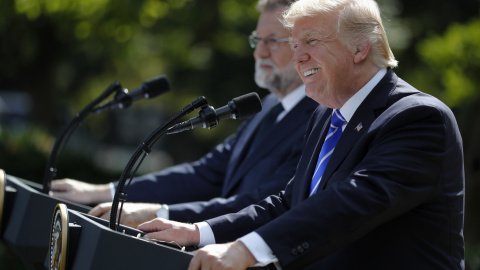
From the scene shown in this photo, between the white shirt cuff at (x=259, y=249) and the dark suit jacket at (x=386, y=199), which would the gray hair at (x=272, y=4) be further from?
the white shirt cuff at (x=259, y=249)

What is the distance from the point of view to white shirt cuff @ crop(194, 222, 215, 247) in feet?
9.57

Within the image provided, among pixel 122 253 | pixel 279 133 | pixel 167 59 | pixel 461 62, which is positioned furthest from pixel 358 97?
pixel 167 59

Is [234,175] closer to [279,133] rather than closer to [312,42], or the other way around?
[279,133]

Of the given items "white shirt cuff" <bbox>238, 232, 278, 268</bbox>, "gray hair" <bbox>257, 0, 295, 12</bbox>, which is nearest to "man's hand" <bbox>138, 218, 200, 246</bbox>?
"white shirt cuff" <bbox>238, 232, 278, 268</bbox>

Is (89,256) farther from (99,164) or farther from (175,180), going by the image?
(99,164)

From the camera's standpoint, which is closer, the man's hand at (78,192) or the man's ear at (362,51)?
the man's ear at (362,51)

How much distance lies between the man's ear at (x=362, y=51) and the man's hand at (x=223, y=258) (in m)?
0.99

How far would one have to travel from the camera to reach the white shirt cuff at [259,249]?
240cm

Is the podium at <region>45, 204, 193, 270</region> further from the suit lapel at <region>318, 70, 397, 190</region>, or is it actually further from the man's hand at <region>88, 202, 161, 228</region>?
the man's hand at <region>88, 202, 161, 228</region>

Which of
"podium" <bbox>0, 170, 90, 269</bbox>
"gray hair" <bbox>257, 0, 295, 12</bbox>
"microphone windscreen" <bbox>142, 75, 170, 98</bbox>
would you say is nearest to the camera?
"podium" <bbox>0, 170, 90, 269</bbox>

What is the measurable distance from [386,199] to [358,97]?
2.07 ft

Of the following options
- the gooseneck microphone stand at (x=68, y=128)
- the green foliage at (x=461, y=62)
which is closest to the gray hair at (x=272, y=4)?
the gooseneck microphone stand at (x=68, y=128)

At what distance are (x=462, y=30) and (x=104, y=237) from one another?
17.9 ft

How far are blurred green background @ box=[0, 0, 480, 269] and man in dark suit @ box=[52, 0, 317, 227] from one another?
2.36 m
